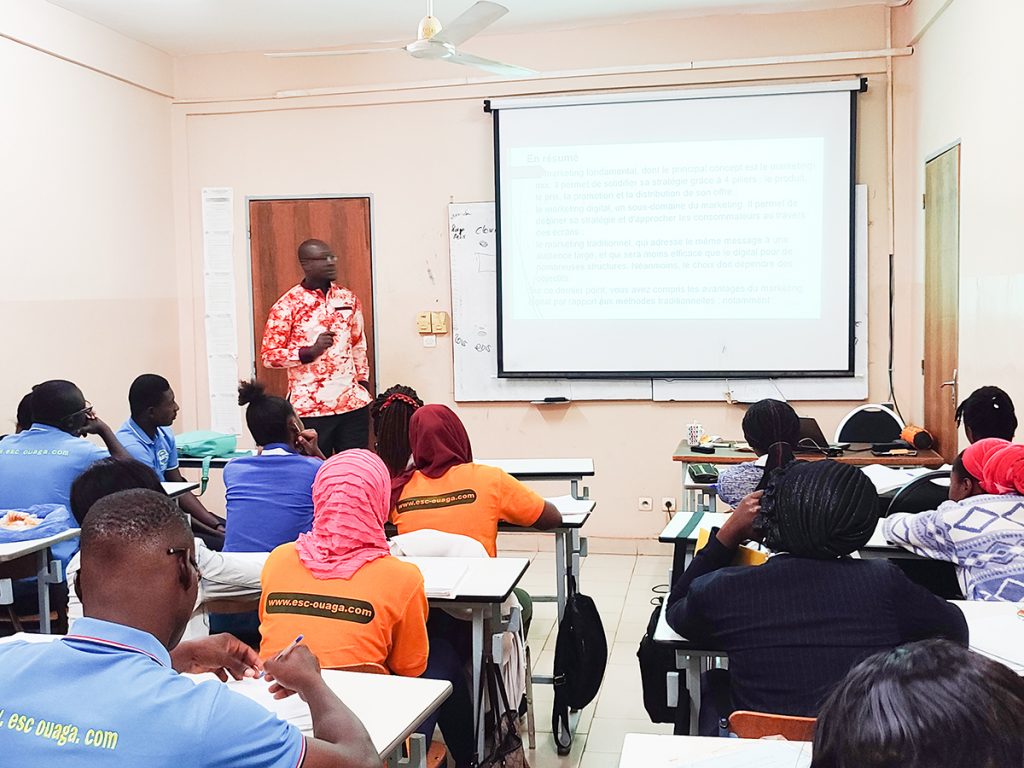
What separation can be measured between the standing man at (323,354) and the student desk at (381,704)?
4.00m

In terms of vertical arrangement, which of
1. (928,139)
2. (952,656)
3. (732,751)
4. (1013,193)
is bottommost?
(732,751)

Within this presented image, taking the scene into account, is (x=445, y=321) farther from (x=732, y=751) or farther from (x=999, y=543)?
(x=732, y=751)

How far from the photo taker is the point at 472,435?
6.39m

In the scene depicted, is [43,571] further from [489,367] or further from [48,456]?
[489,367]

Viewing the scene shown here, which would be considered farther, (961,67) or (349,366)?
(349,366)

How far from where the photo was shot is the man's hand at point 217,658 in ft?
6.34

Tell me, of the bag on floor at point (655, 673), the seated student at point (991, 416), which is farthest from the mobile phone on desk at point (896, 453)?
the bag on floor at point (655, 673)

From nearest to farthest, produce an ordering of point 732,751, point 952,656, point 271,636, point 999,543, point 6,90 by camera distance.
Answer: point 952,656
point 732,751
point 271,636
point 999,543
point 6,90

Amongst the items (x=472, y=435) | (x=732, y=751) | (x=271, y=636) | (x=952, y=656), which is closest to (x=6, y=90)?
(x=472, y=435)

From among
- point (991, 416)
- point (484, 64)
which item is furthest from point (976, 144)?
point (484, 64)

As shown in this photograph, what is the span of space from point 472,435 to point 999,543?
4.01 meters

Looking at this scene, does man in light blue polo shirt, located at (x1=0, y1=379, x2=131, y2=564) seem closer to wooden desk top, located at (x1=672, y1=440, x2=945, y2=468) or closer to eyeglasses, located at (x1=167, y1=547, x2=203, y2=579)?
eyeglasses, located at (x1=167, y1=547, x2=203, y2=579)

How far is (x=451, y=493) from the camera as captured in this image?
338 cm

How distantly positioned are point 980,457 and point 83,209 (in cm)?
496
